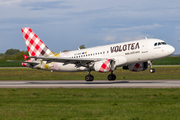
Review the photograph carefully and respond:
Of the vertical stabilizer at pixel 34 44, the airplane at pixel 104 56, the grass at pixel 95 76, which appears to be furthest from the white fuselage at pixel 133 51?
the grass at pixel 95 76

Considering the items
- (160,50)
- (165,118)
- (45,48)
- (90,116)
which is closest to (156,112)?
(165,118)

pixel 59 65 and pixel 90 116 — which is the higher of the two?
pixel 59 65

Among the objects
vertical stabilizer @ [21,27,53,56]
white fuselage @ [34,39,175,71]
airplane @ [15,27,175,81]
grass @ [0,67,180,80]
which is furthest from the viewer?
grass @ [0,67,180,80]

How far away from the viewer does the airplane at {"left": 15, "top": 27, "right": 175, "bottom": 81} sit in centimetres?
3375

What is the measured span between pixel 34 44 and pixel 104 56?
12.4 m

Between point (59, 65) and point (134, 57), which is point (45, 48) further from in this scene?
point (134, 57)

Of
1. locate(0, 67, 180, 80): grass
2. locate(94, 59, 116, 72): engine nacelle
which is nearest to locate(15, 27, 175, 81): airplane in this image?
locate(94, 59, 116, 72): engine nacelle

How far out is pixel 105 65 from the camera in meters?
33.8

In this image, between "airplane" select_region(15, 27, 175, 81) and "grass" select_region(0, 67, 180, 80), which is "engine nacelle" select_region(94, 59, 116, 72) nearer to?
"airplane" select_region(15, 27, 175, 81)

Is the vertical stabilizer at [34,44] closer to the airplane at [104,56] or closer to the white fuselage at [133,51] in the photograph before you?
the airplane at [104,56]

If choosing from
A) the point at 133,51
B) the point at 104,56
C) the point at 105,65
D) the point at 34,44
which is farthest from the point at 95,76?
the point at 133,51

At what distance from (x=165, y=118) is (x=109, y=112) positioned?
2983 mm

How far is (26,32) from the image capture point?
42.6 meters

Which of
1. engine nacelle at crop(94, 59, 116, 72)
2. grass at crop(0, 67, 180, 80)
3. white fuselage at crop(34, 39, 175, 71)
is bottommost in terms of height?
grass at crop(0, 67, 180, 80)
